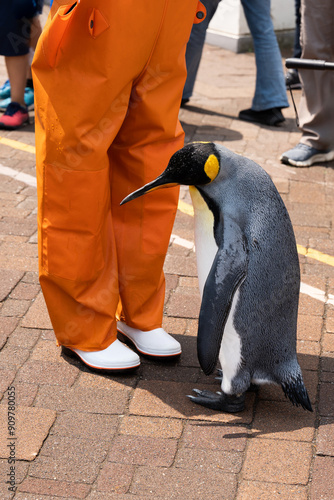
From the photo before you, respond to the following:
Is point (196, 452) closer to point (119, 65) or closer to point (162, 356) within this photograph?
point (162, 356)

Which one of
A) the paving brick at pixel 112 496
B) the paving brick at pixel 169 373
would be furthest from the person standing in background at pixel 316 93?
the paving brick at pixel 112 496

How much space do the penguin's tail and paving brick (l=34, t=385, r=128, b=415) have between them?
22.4 inches

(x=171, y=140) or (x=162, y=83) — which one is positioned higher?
(x=162, y=83)

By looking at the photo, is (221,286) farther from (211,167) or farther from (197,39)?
(197,39)

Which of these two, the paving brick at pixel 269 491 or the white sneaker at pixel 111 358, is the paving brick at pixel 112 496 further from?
the white sneaker at pixel 111 358

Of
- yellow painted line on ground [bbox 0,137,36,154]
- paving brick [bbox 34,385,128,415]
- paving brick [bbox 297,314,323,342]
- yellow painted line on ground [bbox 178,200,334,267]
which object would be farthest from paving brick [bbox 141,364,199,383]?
yellow painted line on ground [bbox 0,137,36,154]

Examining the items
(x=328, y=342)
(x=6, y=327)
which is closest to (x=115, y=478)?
(x=6, y=327)

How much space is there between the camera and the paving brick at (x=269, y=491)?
214cm

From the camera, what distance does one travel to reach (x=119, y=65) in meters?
2.35

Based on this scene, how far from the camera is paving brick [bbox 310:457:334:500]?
2154 millimetres

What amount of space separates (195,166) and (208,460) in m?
0.92

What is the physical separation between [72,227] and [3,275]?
0.99 metres

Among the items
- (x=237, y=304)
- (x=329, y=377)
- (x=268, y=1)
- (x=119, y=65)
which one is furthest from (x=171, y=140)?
(x=268, y=1)

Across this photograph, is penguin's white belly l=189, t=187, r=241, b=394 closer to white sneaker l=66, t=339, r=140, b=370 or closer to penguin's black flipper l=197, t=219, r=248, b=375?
penguin's black flipper l=197, t=219, r=248, b=375
